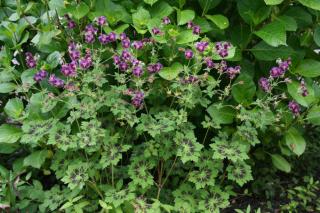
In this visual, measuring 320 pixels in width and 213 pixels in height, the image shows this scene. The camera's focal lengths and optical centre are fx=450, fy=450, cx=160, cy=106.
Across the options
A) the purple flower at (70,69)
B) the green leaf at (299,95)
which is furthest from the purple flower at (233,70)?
the purple flower at (70,69)

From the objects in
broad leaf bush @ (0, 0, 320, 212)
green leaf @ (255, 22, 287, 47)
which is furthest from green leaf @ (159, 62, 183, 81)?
green leaf @ (255, 22, 287, 47)

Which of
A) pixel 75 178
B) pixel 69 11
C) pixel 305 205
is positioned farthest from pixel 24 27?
pixel 305 205

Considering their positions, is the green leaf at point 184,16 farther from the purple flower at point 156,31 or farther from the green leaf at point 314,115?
the green leaf at point 314,115

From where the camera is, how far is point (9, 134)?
2.68m

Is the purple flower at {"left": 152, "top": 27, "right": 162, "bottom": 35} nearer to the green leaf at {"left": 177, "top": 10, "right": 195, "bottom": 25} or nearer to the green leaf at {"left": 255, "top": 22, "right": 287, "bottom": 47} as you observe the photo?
the green leaf at {"left": 177, "top": 10, "right": 195, "bottom": 25}

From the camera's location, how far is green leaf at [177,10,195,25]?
99.5 inches

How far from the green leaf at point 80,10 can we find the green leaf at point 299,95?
127 centimetres

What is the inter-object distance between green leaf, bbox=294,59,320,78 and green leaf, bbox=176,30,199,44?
0.76 metres

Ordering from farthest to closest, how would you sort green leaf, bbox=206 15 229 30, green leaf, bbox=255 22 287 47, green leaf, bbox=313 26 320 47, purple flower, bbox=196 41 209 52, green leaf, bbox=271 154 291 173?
1. green leaf, bbox=271 154 291 173
2. green leaf, bbox=313 26 320 47
3. green leaf, bbox=206 15 229 30
4. green leaf, bbox=255 22 287 47
5. purple flower, bbox=196 41 209 52

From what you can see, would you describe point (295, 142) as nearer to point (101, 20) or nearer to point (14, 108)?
point (101, 20)

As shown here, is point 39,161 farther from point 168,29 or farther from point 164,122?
point 168,29

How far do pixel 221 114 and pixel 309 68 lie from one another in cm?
62

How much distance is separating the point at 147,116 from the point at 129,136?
29cm

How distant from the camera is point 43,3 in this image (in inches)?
112
